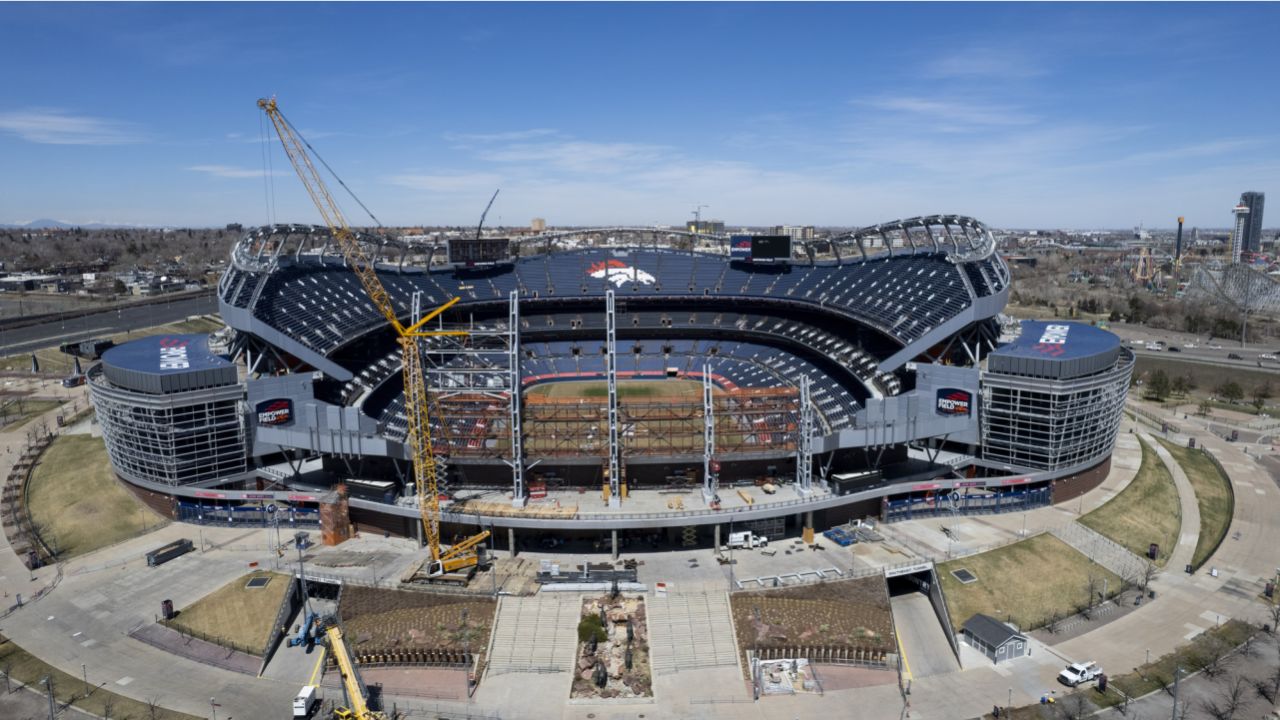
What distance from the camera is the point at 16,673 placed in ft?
184

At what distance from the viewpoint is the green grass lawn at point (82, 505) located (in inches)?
3044

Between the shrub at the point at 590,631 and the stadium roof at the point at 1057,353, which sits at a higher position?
the stadium roof at the point at 1057,353

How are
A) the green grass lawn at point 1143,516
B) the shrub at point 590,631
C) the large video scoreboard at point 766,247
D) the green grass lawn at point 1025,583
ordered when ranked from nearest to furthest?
the shrub at point 590,631
the green grass lawn at point 1025,583
the green grass lawn at point 1143,516
the large video scoreboard at point 766,247

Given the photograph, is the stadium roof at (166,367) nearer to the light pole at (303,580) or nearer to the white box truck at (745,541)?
the light pole at (303,580)

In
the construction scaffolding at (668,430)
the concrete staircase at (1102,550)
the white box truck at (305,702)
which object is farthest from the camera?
the construction scaffolding at (668,430)

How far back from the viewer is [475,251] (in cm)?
14062

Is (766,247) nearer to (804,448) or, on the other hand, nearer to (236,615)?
(804,448)

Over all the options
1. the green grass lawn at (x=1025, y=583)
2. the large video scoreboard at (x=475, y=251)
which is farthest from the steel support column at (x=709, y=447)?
the large video scoreboard at (x=475, y=251)

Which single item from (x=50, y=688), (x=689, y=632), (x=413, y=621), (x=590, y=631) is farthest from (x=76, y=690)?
(x=689, y=632)

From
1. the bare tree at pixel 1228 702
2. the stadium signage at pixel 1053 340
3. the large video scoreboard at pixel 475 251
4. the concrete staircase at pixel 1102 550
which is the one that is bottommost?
the bare tree at pixel 1228 702

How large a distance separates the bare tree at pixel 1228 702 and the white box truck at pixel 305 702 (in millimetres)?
63397

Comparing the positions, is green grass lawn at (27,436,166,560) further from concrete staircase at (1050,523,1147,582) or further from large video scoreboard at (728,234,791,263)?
large video scoreboard at (728,234,791,263)

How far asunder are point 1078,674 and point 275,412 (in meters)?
80.4

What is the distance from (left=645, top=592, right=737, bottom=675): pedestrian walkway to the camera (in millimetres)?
57875
